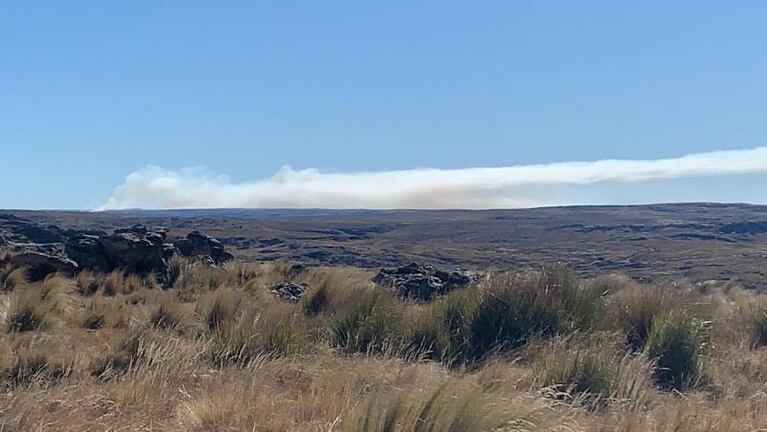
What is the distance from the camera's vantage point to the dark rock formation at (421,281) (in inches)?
588

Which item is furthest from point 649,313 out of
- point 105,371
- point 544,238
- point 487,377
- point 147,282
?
point 544,238

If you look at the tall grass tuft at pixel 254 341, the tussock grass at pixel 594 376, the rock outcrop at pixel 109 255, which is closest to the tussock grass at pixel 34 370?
the tall grass tuft at pixel 254 341

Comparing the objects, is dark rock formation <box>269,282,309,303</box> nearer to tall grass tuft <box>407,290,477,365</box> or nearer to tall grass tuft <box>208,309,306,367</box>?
tall grass tuft <box>407,290,477,365</box>

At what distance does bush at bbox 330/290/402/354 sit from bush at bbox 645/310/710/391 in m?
2.60

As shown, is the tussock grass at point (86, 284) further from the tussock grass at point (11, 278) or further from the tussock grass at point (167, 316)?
the tussock grass at point (167, 316)

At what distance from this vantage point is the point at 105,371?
305 inches

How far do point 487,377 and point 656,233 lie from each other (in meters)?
75.6

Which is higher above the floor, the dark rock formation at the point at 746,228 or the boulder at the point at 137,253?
the boulder at the point at 137,253

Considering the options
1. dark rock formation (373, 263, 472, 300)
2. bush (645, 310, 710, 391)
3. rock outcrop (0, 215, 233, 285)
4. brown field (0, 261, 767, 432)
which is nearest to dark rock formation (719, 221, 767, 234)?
dark rock formation (373, 263, 472, 300)

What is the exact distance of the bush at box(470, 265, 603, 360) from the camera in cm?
976

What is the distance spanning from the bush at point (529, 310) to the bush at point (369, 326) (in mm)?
876

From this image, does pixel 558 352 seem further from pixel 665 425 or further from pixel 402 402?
pixel 402 402

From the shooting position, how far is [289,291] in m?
15.5

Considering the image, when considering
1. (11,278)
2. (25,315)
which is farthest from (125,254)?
(25,315)
